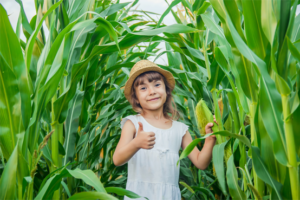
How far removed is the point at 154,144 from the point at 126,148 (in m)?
0.13

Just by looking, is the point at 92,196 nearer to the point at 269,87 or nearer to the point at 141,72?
the point at 269,87

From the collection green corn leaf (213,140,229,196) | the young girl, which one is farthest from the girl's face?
Answer: green corn leaf (213,140,229,196)

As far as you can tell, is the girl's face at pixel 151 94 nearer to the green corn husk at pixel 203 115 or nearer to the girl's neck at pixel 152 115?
the girl's neck at pixel 152 115

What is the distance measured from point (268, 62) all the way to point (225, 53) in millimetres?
169

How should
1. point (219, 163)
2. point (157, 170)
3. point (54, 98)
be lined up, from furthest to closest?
point (157, 170) < point (54, 98) < point (219, 163)

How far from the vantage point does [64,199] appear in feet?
3.30

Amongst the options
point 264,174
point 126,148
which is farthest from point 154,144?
point 264,174

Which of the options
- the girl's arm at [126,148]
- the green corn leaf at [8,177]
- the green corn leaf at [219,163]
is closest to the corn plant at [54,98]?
the green corn leaf at [8,177]

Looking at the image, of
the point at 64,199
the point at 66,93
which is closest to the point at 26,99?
the point at 66,93

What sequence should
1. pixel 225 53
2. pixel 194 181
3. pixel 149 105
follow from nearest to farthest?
pixel 225 53 → pixel 149 105 → pixel 194 181

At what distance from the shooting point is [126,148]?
0.93 meters

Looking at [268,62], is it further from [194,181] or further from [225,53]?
[194,181]

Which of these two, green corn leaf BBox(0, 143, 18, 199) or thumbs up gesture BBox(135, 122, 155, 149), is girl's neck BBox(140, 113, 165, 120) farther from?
green corn leaf BBox(0, 143, 18, 199)

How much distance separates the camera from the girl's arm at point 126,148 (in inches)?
35.8
